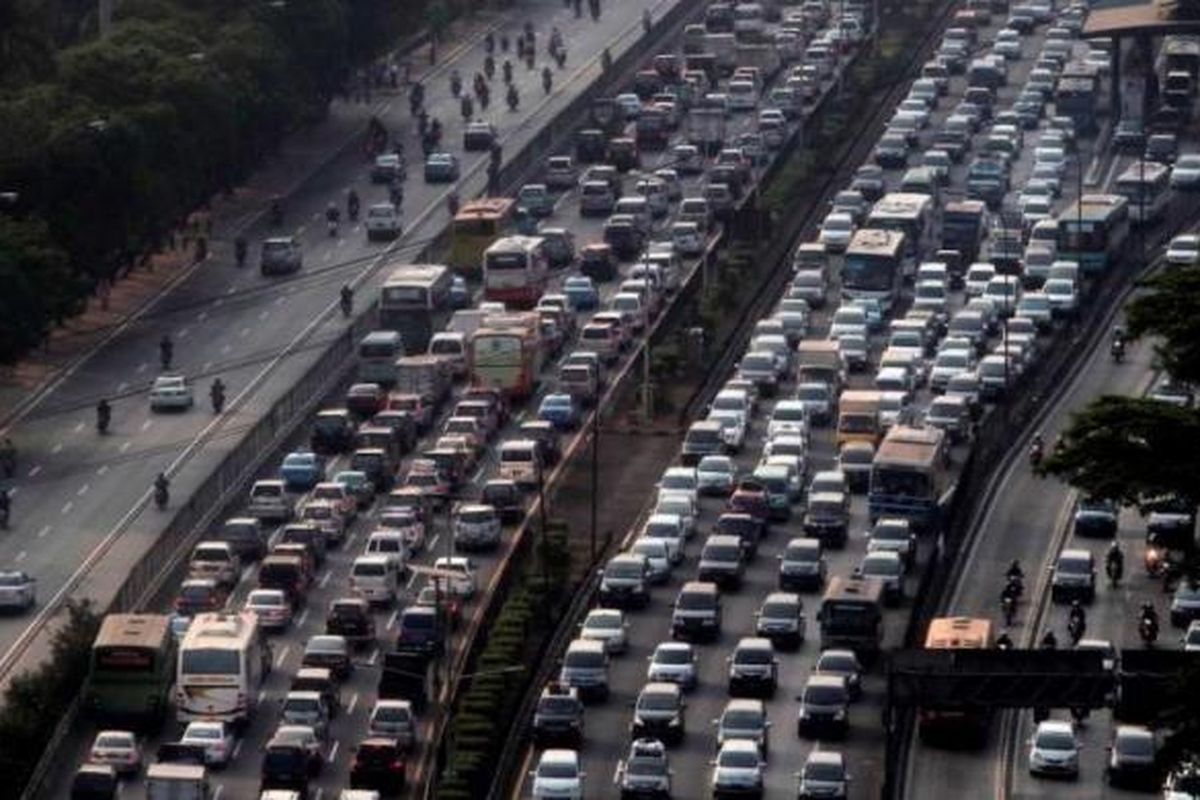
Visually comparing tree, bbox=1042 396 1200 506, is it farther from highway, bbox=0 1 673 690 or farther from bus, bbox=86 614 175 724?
highway, bbox=0 1 673 690

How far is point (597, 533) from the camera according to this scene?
6535 inches

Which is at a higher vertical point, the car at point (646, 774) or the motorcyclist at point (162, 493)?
the car at point (646, 774)

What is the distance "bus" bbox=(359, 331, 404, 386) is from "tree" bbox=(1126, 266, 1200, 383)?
56084mm

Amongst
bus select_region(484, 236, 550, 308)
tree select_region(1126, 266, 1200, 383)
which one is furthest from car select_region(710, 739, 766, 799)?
bus select_region(484, 236, 550, 308)

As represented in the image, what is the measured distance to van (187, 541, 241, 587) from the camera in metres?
159

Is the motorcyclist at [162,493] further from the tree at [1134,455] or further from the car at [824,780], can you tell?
the tree at [1134,455]

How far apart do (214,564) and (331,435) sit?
16.6m

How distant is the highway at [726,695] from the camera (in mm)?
144000

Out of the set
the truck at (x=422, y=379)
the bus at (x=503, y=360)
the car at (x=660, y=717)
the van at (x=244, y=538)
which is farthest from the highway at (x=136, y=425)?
the car at (x=660, y=717)

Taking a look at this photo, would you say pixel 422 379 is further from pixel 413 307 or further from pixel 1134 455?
pixel 1134 455

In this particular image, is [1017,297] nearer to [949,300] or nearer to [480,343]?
[949,300]

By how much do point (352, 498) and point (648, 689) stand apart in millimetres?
22810

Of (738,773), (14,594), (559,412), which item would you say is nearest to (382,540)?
(14,594)

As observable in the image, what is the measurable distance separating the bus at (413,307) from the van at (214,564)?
2862cm
